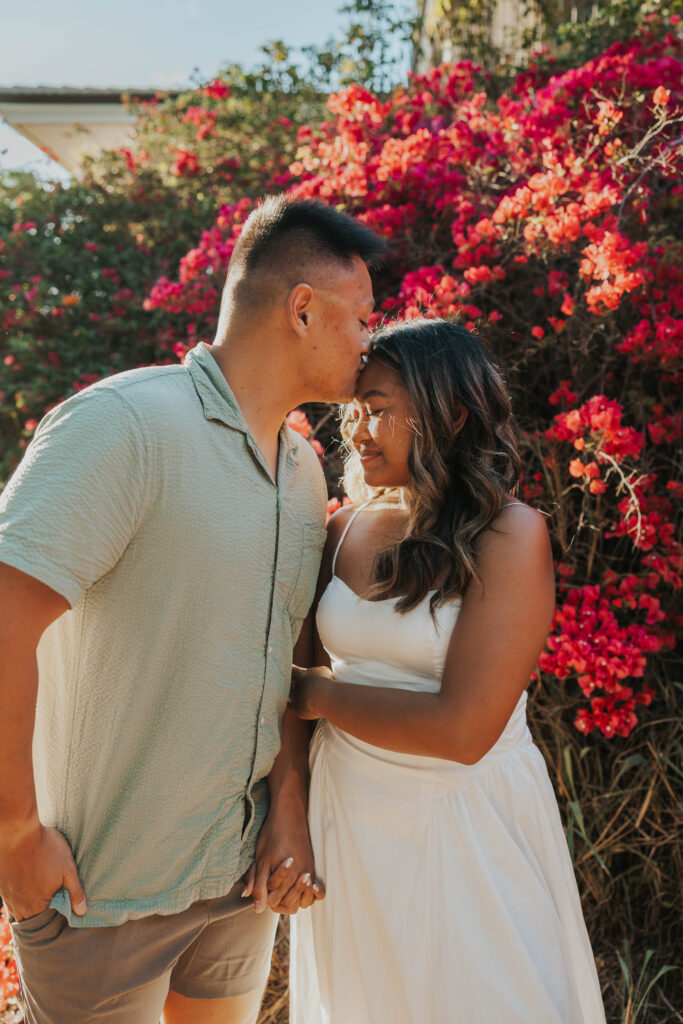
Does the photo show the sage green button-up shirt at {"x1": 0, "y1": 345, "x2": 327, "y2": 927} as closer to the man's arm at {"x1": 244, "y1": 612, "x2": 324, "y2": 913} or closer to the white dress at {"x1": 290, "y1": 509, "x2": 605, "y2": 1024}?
the man's arm at {"x1": 244, "y1": 612, "x2": 324, "y2": 913}

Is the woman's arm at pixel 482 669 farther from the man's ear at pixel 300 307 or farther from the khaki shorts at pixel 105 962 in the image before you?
the man's ear at pixel 300 307

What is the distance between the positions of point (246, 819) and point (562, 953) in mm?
861

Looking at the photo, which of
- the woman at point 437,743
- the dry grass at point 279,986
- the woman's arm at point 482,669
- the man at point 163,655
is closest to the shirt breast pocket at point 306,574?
the man at point 163,655

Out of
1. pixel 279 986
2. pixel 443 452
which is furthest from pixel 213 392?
pixel 279 986

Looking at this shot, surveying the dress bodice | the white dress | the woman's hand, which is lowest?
the white dress

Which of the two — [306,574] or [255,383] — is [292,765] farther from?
[255,383]

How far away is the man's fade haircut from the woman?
330 mm

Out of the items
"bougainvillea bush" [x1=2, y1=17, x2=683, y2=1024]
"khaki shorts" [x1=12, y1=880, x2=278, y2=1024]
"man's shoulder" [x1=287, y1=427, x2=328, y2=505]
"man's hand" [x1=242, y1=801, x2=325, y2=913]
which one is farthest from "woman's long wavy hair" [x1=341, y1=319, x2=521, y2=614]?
"khaki shorts" [x1=12, y1=880, x2=278, y2=1024]

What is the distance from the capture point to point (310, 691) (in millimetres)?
2088

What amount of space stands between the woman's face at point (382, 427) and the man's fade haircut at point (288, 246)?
35 cm

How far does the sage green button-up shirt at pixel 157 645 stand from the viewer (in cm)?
159

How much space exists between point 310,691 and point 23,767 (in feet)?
2.55

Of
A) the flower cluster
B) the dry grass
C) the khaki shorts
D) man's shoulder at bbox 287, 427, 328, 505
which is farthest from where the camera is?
the dry grass

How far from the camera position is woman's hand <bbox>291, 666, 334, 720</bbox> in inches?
81.3
